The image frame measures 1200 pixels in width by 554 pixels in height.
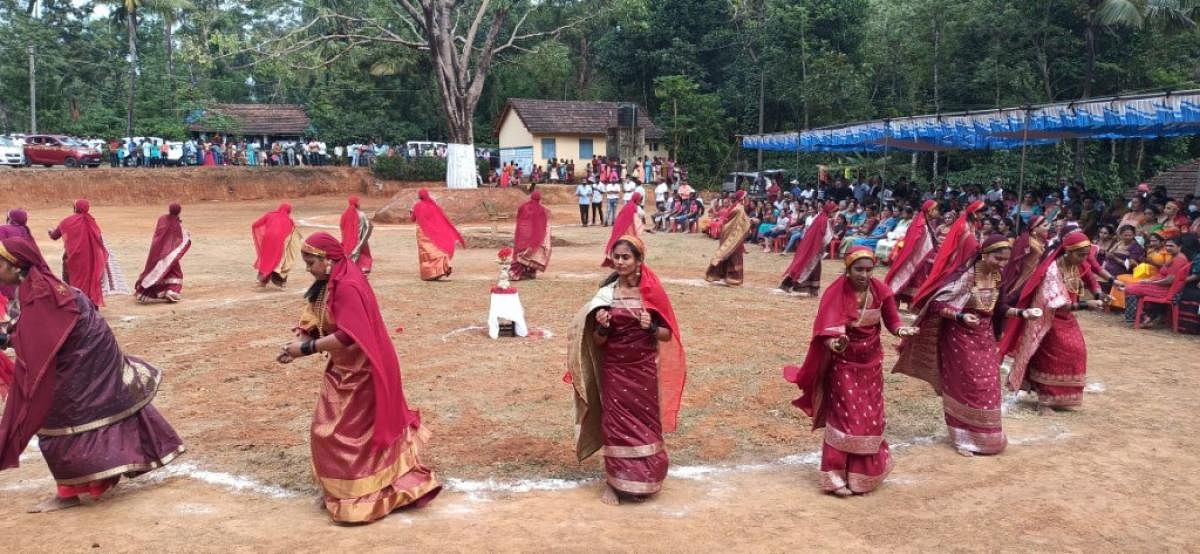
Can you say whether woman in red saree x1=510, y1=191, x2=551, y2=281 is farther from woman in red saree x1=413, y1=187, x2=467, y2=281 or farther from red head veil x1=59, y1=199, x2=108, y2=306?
red head veil x1=59, y1=199, x2=108, y2=306

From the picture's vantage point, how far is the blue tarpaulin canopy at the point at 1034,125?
11852 millimetres

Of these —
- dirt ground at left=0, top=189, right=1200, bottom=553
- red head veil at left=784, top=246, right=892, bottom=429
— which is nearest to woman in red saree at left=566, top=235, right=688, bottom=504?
dirt ground at left=0, top=189, right=1200, bottom=553

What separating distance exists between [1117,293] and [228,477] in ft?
36.3

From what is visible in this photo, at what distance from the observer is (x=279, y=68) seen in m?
24.5

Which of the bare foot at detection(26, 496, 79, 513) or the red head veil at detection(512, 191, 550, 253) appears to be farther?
the red head veil at detection(512, 191, 550, 253)

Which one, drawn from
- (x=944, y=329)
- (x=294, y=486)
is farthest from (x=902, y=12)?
(x=294, y=486)

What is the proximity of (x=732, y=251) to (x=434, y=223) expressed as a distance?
4.85 metres

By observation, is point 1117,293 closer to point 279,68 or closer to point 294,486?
point 294,486

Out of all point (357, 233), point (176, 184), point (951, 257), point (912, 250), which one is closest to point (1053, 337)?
point (951, 257)

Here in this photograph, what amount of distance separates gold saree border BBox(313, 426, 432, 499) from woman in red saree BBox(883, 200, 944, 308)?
734 cm

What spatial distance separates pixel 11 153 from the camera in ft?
96.5

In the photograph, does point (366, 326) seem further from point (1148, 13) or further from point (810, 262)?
point (1148, 13)

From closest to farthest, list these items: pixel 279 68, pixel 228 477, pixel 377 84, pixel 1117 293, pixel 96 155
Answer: pixel 228 477 < pixel 1117 293 < pixel 279 68 < pixel 96 155 < pixel 377 84

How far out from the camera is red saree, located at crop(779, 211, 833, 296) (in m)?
12.7
